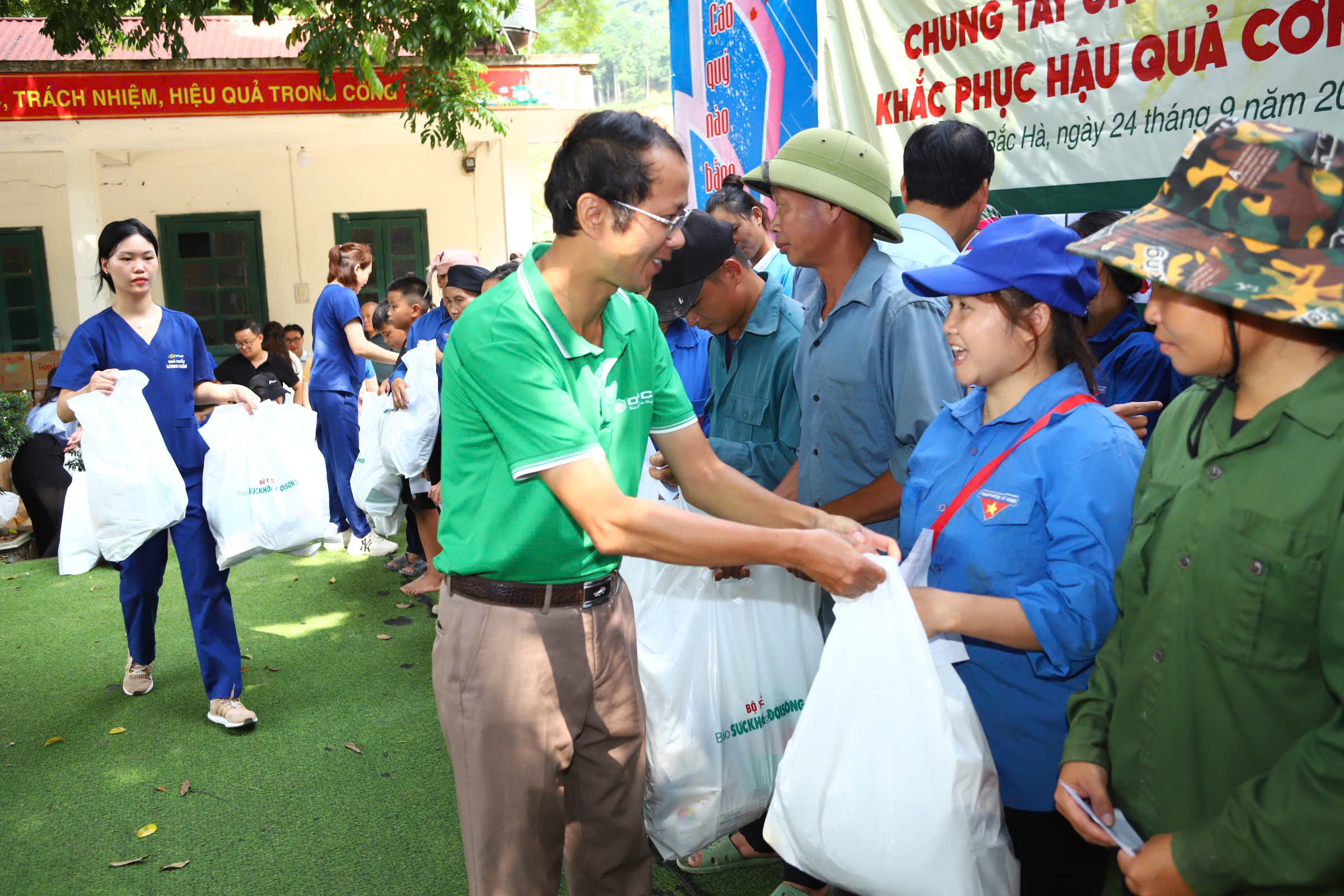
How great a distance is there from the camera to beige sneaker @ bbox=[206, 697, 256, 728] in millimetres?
4047

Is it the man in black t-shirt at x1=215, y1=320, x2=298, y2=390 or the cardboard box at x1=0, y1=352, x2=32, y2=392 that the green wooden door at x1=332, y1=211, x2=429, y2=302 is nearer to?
the cardboard box at x1=0, y1=352, x2=32, y2=392

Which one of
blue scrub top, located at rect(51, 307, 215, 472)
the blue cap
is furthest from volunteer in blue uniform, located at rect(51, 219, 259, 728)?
the blue cap

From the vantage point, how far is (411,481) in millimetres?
5352

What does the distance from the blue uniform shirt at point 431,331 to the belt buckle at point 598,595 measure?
133 inches

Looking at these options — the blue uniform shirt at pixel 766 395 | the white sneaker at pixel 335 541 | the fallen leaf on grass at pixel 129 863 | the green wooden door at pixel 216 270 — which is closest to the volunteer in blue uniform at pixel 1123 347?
the blue uniform shirt at pixel 766 395

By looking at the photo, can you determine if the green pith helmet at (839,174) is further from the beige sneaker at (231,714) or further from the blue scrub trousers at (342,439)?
the blue scrub trousers at (342,439)

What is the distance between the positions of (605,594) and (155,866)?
2136 millimetres

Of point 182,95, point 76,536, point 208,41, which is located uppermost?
point 208,41

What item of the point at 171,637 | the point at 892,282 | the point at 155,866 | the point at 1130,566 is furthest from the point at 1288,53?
the point at 171,637

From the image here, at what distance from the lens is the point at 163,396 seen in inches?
161

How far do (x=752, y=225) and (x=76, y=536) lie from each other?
4.71 meters

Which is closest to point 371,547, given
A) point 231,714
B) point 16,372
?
point 231,714

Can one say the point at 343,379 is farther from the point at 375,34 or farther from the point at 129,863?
the point at 129,863

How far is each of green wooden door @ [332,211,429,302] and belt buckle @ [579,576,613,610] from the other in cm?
1097
